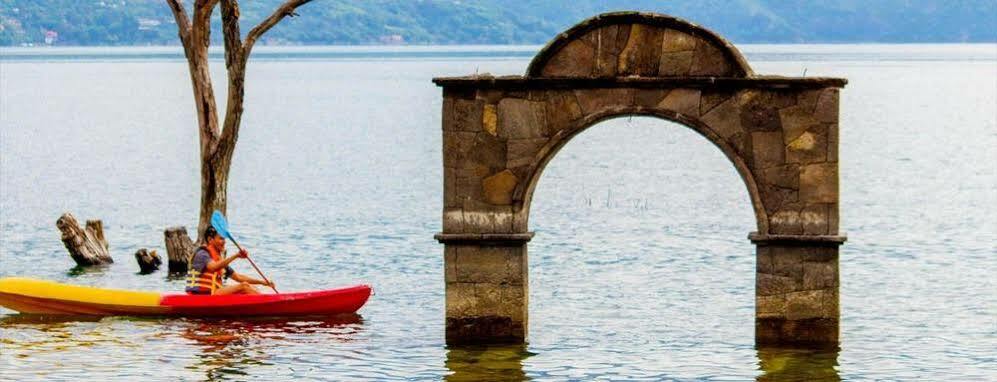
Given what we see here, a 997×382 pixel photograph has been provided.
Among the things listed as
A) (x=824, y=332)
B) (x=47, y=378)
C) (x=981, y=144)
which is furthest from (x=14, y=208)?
(x=981, y=144)

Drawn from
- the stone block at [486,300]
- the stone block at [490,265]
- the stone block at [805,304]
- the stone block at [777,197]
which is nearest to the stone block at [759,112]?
the stone block at [777,197]

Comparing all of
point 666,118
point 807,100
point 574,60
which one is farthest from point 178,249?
point 807,100

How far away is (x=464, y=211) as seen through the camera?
82.8 feet

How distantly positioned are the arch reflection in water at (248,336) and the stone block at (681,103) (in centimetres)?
640

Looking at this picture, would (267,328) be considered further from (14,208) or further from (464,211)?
(14,208)

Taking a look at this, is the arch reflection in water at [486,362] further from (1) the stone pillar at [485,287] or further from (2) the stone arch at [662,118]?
(2) the stone arch at [662,118]

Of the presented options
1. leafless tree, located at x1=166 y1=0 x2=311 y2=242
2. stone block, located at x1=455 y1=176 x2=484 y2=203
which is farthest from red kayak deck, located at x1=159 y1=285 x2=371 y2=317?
stone block, located at x1=455 y1=176 x2=484 y2=203

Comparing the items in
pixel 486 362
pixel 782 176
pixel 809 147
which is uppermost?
pixel 809 147

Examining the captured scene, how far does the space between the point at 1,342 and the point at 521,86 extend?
875 centimetres

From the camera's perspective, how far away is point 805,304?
25.2 meters

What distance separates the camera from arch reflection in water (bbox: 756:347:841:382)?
80.3 ft

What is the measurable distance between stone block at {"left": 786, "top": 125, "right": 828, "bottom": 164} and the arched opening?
9.67 ft

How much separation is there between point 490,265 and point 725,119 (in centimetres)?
370

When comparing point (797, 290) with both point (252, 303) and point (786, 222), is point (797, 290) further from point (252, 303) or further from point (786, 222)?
point (252, 303)
